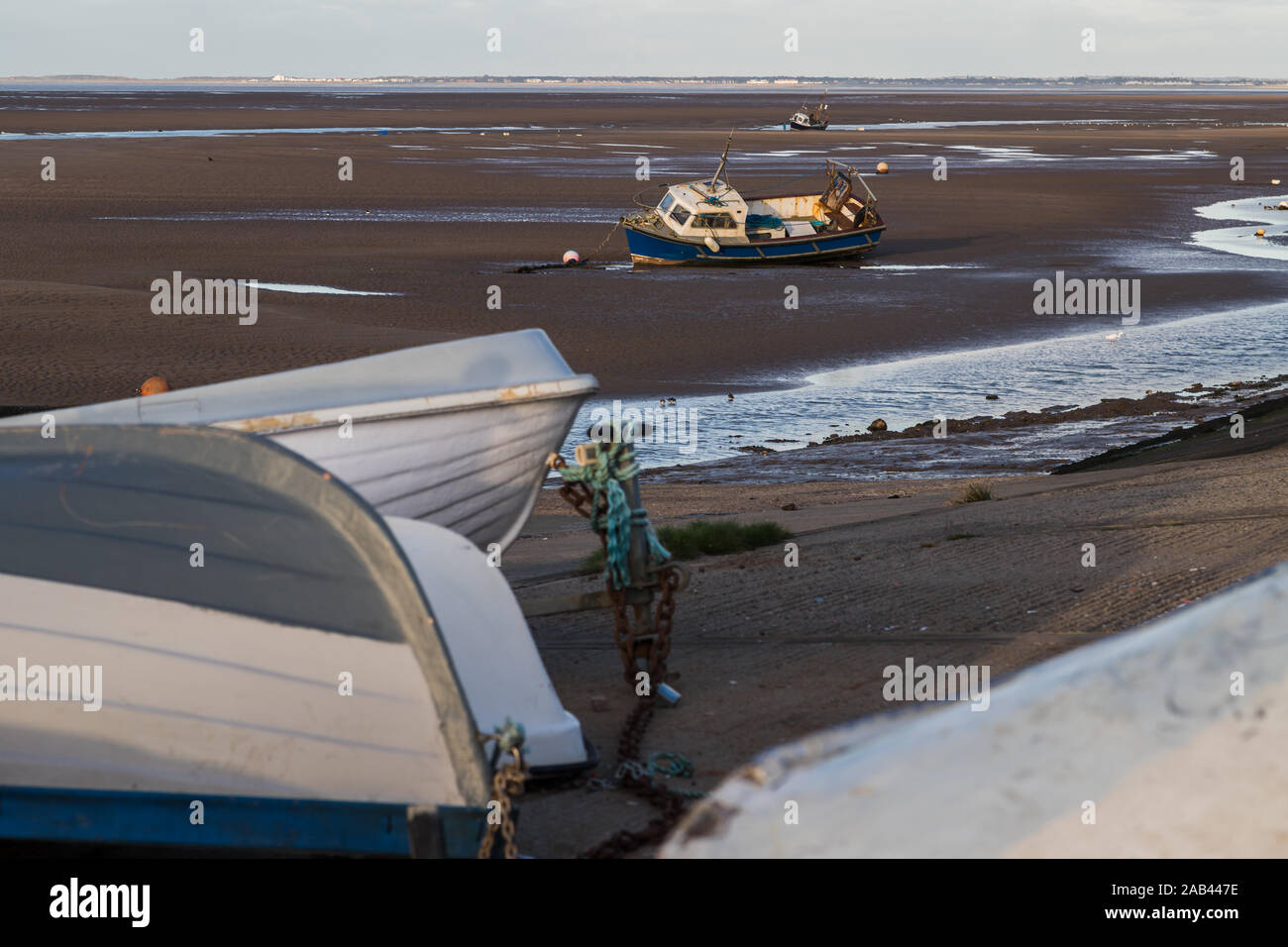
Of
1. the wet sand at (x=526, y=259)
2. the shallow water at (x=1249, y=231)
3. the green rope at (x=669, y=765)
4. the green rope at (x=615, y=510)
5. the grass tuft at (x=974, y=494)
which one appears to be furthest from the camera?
the shallow water at (x=1249, y=231)

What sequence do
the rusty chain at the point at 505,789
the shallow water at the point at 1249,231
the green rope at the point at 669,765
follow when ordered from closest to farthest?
the rusty chain at the point at 505,789 → the green rope at the point at 669,765 → the shallow water at the point at 1249,231

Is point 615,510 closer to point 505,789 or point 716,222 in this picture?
point 505,789

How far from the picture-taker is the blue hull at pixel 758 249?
85.5ft

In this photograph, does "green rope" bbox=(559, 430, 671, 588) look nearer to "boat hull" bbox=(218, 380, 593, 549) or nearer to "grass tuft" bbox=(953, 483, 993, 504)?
"boat hull" bbox=(218, 380, 593, 549)

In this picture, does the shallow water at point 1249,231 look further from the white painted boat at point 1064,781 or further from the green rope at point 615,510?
the white painted boat at point 1064,781

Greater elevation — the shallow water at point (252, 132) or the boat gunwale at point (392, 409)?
the shallow water at point (252, 132)

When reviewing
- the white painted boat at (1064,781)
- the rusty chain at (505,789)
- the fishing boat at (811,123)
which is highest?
the fishing boat at (811,123)

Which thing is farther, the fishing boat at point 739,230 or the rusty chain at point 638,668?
the fishing boat at point 739,230

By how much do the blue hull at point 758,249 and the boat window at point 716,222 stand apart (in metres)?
0.61

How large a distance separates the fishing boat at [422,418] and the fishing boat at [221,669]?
3.91 ft

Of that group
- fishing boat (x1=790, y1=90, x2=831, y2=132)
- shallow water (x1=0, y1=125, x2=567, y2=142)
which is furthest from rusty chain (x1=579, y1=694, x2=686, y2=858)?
fishing boat (x1=790, y1=90, x2=831, y2=132)

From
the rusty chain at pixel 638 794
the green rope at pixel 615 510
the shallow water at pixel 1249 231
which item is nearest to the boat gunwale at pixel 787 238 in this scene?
the shallow water at pixel 1249 231
